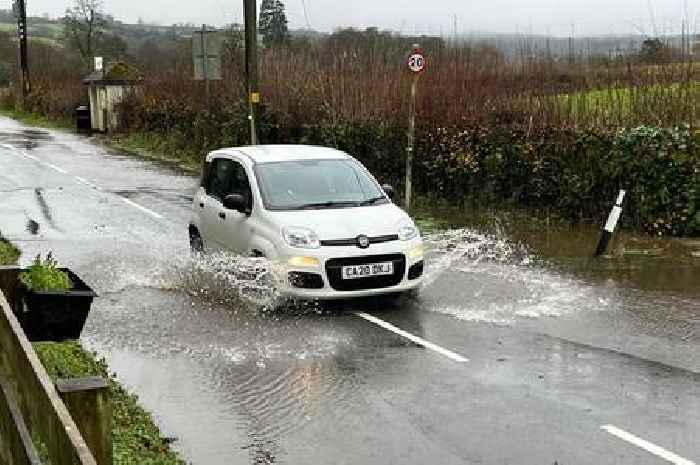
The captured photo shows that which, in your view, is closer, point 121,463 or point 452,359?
point 121,463

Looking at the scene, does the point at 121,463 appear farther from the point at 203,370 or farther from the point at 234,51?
the point at 234,51

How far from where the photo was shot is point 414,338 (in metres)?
9.48

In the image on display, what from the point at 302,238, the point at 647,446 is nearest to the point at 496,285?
the point at 302,238

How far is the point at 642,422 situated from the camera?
23.1ft

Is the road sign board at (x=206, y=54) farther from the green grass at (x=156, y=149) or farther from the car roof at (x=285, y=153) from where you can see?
the car roof at (x=285, y=153)

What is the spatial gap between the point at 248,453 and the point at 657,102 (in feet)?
37.8

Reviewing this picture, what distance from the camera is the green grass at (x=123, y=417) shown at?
20.6 ft

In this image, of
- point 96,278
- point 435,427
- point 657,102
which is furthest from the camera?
point 657,102

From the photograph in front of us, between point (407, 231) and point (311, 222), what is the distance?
1091 mm

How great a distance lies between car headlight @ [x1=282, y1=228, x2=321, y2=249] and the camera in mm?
10367

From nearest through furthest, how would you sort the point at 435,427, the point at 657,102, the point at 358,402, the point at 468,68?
the point at 435,427 → the point at 358,402 → the point at 657,102 → the point at 468,68

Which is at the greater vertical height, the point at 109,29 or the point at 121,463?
the point at 109,29

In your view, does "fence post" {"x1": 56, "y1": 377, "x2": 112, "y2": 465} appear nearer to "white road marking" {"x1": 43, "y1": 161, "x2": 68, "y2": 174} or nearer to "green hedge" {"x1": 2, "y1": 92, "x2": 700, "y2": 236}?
"green hedge" {"x1": 2, "y1": 92, "x2": 700, "y2": 236}

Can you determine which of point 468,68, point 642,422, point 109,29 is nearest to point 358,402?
point 642,422
